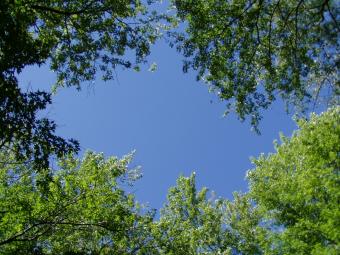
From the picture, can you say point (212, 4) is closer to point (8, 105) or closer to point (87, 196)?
point (8, 105)

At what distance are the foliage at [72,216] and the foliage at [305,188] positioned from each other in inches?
250

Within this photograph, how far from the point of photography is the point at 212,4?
13789 millimetres

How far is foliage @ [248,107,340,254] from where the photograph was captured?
49.9ft

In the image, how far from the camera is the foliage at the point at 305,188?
1520cm

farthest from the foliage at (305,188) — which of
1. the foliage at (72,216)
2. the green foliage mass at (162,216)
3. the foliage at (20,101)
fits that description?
the foliage at (20,101)

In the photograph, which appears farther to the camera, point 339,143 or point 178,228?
point 178,228

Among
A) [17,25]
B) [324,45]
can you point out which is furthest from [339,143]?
[17,25]

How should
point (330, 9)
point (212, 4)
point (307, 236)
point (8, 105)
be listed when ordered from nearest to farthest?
point (8, 105), point (330, 9), point (212, 4), point (307, 236)

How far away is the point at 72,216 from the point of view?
16859 mm

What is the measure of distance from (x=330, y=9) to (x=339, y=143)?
7.68 meters

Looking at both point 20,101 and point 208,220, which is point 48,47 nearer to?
point 20,101

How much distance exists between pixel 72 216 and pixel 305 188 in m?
9.65

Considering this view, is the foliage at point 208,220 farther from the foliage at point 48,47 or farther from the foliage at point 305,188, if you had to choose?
the foliage at point 48,47

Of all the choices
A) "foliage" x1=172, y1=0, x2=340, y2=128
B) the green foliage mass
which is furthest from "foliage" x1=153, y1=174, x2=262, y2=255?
"foliage" x1=172, y1=0, x2=340, y2=128
